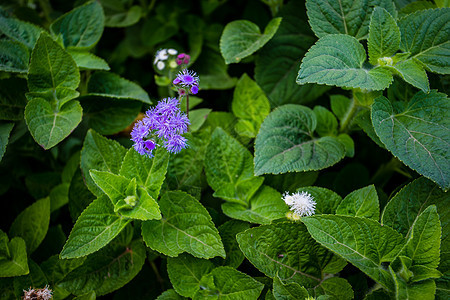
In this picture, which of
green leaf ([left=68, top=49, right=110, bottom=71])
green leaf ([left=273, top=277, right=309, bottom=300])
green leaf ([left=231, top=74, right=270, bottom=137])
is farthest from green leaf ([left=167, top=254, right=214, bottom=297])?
green leaf ([left=68, top=49, right=110, bottom=71])

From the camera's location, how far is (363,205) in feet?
4.43

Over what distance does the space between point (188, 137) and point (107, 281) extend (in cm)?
63

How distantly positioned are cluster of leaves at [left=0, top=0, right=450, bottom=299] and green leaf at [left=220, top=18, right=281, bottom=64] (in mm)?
11

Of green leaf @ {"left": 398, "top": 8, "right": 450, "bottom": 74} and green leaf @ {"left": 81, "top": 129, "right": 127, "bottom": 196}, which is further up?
green leaf @ {"left": 398, "top": 8, "right": 450, "bottom": 74}

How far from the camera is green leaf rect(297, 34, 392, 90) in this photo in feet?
4.15

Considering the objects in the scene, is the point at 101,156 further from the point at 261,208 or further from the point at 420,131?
the point at 420,131

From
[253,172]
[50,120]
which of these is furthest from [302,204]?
[50,120]

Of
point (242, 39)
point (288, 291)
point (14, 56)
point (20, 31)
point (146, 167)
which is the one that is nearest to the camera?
point (288, 291)

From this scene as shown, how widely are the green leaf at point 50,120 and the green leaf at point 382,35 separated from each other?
3.91 ft

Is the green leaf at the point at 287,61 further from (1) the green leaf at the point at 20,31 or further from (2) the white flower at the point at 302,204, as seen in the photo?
(1) the green leaf at the point at 20,31

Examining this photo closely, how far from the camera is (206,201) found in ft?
5.65

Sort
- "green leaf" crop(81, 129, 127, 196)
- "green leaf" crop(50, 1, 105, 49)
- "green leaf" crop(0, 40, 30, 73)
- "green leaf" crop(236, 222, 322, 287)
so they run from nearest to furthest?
"green leaf" crop(236, 222, 322, 287)
"green leaf" crop(81, 129, 127, 196)
"green leaf" crop(0, 40, 30, 73)
"green leaf" crop(50, 1, 105, 49)

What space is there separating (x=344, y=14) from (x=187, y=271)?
48.1 inches

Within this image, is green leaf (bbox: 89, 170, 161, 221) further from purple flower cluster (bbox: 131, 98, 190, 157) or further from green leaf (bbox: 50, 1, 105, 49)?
green leaf (bbox: 50, 1, 105, 49)
